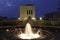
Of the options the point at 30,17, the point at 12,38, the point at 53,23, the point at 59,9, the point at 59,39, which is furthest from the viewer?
the point at 59,9

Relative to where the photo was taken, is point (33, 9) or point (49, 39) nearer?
point (49, 39)

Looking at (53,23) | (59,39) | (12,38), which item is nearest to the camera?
(12,38)

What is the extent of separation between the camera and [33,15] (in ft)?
117

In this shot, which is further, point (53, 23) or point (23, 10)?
point (23, 10)

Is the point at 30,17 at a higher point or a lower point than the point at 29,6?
lower

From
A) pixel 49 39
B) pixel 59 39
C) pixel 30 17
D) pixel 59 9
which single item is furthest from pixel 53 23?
pixel 49 39

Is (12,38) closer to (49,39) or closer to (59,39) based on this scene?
(49,39)

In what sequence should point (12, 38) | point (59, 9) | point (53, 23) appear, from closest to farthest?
point (12, 38) → point (53, 23) → point (59, 9)

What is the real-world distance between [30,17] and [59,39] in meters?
22.8

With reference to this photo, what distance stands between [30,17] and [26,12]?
1.66 meters

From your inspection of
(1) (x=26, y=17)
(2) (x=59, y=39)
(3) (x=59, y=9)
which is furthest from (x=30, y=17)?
(2) (x=59, y=39)

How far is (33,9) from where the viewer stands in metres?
35.7

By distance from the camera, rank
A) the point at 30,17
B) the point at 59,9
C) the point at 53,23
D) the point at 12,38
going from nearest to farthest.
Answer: the point at 12,38 < the point at 53,23 < the point at 30,17 < the point at 59,9

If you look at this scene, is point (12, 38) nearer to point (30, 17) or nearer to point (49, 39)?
point (49, 39)
